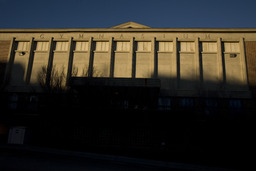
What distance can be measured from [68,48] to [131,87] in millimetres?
12073

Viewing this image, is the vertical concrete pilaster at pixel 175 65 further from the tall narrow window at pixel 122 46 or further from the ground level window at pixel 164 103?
the tall narrow window at pixel 122 46

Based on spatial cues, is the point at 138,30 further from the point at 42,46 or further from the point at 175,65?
the point at 42,46

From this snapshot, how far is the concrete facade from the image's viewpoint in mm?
23594

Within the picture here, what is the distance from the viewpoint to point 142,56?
990 inches

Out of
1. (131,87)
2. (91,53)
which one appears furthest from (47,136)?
(91,53)

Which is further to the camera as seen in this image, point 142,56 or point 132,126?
point 142,56

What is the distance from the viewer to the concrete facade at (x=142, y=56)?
23594 mm

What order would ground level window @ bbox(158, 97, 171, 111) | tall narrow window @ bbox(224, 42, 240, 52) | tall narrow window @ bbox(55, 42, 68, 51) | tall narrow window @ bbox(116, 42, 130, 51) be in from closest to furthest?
1. ground level window @ bbox(158, 97, 171, 111)
2. tall narrow window @ bbox(224, 42, 240, 52)
3. tall narrow window @ bbox(116, 42, 130, 51)
4. tall narrow window @ bbox(55, 42, 68, 51)

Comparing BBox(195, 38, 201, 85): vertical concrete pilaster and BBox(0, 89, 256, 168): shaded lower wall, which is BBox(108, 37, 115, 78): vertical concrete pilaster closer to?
BBox(0, 89, 256, 168): shaded lower wall

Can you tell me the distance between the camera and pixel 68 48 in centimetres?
2595

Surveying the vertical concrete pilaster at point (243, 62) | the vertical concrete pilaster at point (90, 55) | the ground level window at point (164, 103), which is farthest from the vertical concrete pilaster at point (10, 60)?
the vertical concrete pilaster at point (243, 62)

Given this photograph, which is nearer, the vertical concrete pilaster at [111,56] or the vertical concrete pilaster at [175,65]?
the vertical concrete pilaster at [175,65]


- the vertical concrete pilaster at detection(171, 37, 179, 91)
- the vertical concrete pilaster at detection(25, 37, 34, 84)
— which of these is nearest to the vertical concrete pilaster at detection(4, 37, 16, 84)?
the vertical concrete pilaster at detection(25, 37, 34, 84)

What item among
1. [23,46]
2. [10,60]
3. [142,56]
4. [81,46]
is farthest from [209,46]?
[10,60]
